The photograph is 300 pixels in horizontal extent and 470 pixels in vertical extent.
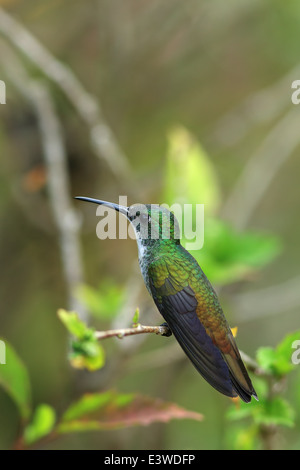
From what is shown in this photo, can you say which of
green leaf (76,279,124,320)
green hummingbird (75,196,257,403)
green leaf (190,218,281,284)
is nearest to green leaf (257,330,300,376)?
green hummingbird (75,196,257,403)

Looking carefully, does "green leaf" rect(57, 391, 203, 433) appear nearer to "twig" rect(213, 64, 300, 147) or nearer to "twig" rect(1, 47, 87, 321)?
"twig" rect(1, 47, 87, 321)

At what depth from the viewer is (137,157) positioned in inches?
145

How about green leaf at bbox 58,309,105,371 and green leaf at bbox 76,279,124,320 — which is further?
green leaf at bbox 76,279,124,320

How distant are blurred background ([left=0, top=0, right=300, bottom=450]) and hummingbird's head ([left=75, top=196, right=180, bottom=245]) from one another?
135 centimetres

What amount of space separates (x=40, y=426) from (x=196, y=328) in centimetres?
73

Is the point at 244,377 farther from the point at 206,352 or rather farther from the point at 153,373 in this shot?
the point at 153,373

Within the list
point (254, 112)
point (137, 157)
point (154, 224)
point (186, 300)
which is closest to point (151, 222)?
point (154, 224)

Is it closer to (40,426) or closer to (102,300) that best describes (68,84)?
(102,300)

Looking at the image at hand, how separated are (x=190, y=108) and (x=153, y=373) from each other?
5.49ft

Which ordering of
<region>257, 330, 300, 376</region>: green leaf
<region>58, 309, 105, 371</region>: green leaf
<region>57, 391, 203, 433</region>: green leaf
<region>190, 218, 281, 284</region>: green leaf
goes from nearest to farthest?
<region>58, 309, 105, 371</region>: green leaf, <region>257, 330, 300, 376</region>: green leaf, <region>57, 391, 203, 433</region>: green leaf, <region>190, 218, 281, 284</region>: green leaf

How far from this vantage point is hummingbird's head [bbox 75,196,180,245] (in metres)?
1.06

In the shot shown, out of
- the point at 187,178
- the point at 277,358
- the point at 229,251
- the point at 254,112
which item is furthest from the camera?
the point at 254,112

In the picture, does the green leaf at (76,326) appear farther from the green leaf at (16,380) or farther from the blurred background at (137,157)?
the blurred background at (137,157)

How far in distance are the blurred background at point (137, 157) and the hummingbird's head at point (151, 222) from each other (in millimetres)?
1350
